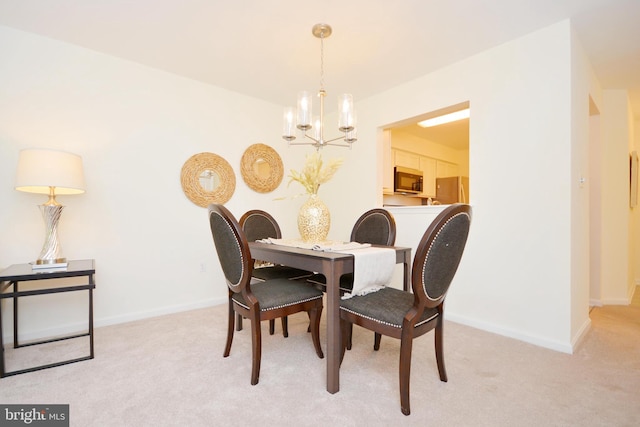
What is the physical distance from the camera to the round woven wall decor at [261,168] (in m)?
3.51

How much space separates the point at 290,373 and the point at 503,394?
3.80 feet

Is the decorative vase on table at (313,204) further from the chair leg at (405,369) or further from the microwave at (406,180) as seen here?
the microwave at (406,180)

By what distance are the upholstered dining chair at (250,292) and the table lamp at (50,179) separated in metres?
1.17

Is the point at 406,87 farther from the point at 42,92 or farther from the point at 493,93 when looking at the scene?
the point at 42,92

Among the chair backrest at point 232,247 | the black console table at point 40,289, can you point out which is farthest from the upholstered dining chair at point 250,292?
the black console table at point 40,289

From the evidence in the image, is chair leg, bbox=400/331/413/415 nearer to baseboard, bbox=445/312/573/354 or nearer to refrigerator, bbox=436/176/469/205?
baseboard, bbox=445/312/573/354

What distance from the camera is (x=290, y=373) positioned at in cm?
178

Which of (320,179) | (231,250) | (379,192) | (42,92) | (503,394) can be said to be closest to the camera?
(503,394)

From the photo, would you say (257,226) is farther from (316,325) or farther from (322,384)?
(322,384)

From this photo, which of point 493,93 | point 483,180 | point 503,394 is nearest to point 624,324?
point 483,180

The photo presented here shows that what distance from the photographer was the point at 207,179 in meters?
3.22

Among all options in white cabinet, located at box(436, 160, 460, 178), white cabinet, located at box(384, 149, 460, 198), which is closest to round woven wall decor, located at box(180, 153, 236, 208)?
white cabinet, located at box(384, 149, 460, 198)

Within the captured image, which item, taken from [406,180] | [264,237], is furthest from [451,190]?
[264,237]

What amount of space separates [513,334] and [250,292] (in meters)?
2.07
